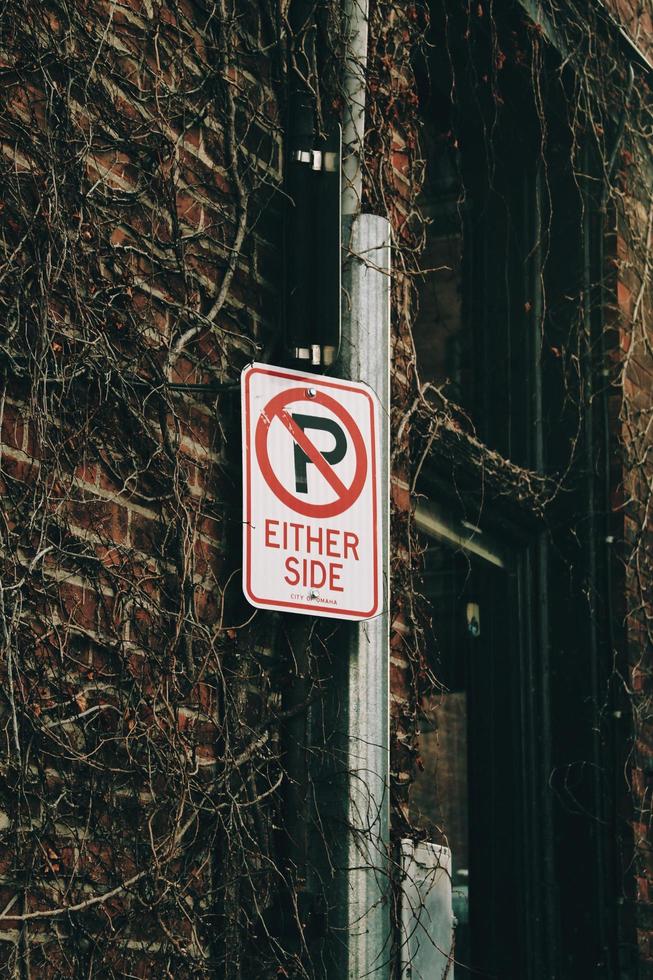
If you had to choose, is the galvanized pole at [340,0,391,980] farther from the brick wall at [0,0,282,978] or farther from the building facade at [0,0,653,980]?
the brick wall at [0,0,282,978]

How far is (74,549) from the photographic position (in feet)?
9.05

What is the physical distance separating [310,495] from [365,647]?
35 centimetres

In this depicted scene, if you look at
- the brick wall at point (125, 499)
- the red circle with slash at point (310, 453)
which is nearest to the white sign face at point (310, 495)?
the red circle with slash at point (310, 453)

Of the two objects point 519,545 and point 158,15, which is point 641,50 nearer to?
point 519,545

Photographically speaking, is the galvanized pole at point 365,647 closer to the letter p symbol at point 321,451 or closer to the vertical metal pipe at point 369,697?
the vertical metal pipe at point 369,697

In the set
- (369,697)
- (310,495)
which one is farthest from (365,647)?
(310,495)

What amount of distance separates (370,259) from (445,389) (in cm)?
208

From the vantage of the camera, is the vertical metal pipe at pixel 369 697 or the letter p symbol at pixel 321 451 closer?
the vertical metal pipe at pixel 369 697

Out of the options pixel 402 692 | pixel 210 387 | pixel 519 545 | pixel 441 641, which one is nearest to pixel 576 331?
pixel 519 545

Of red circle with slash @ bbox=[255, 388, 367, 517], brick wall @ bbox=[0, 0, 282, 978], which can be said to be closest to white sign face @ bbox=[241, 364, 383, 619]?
red circle with slash @ bbox=[255, 388, 367, 517]

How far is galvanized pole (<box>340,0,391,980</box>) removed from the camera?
282 cm

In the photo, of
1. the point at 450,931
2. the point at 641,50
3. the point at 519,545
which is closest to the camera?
the point at 450,931

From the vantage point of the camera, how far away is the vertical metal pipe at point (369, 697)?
281cm

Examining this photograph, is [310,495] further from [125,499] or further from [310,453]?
[125,499]
